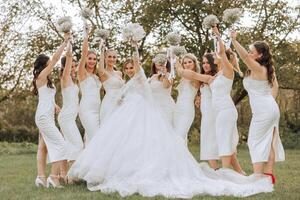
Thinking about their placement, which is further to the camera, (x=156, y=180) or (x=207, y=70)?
(x=207, y=70)

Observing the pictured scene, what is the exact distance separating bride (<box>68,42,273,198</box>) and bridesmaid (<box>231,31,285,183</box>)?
335 millimetres

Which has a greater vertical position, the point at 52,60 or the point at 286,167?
the point at 52,60

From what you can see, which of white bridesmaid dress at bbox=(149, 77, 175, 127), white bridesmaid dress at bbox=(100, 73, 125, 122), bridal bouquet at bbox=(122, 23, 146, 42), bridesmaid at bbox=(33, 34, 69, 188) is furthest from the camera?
white bridesmaid dress at bbox=(100, 73, 125, 122)

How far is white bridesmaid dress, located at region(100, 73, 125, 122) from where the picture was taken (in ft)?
33.0

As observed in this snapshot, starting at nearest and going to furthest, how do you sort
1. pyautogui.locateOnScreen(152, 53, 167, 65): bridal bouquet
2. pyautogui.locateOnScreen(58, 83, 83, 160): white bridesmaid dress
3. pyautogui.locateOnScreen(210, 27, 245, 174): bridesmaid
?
pyautogui.locateOnScreen(210, 27, 245, 174): bridesmaid, pyautogui.locateOnScreen(152, 53, 167, 65): bridal bouquet, pyautogui.locateOnScreen(58, 83, 83, 160): white bridesmaid dress

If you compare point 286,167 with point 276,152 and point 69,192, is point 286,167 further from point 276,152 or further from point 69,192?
point 69,192

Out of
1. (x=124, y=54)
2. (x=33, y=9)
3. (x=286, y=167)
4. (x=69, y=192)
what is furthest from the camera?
(x=33, y=9)

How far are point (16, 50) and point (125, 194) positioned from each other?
20527 millimetres

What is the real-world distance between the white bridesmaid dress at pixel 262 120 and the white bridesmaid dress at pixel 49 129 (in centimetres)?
308

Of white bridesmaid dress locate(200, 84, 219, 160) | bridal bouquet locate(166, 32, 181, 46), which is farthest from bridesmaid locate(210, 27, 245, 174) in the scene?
bridal bouquet locate(166, 32, 181, 46)

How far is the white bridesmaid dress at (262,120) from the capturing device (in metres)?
8.38

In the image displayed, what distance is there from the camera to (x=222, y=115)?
9203 mm

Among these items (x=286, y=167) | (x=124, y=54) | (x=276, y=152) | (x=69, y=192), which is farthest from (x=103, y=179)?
(x=124, y=54)

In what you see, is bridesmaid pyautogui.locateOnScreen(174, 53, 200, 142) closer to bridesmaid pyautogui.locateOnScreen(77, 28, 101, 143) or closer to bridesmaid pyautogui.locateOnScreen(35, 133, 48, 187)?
bridesmaid pyautogui.locateOnScreen(77, 28, 101, 143)
